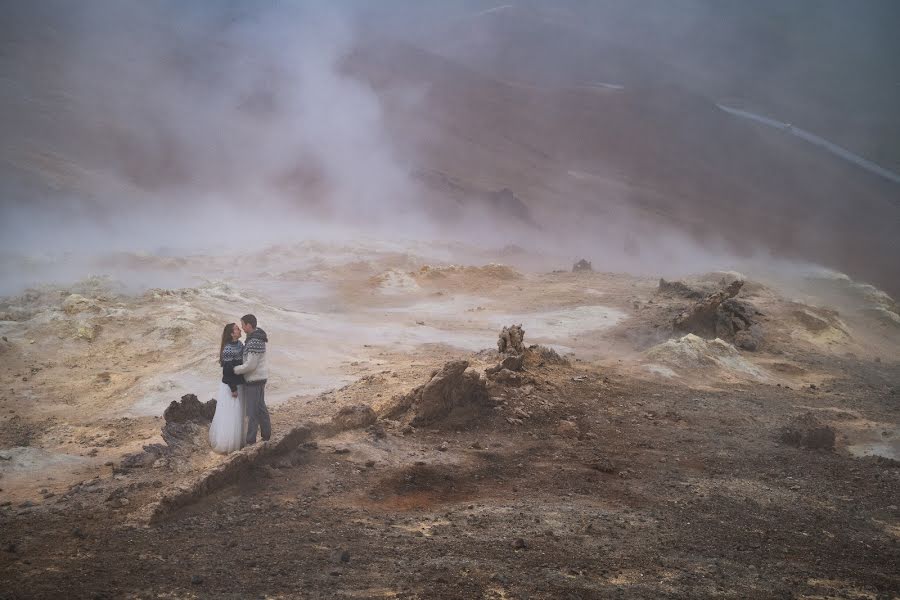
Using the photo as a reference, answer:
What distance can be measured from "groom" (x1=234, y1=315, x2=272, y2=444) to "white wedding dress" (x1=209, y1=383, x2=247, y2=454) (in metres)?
0.07

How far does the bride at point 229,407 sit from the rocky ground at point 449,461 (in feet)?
0.62

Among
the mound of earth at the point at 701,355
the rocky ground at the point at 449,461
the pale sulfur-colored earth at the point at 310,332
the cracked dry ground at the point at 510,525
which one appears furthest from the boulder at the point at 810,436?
the mound of earth at the point at 701,355

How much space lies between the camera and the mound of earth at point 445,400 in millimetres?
6957

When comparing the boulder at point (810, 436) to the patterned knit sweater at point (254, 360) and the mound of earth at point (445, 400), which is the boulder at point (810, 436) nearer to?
the mound of earth at point (445, 400)

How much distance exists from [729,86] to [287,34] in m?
27.8

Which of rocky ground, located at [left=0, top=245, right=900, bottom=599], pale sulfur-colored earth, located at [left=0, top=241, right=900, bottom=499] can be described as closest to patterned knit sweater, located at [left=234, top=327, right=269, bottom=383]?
rocky ground, located at [left=0, top=245, right=900, bottom=599]

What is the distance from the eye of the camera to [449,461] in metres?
6.11

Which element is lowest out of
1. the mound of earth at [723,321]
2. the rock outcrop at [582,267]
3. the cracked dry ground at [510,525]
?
the cracked dry ground at [510,525]

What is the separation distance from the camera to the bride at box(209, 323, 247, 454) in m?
5.39

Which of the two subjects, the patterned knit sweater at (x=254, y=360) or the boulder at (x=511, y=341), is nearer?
the patterned knit sweater at (x=254, y=360)

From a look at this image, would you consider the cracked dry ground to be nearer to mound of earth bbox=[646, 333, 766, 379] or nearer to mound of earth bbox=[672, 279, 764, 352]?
mound of earth bbox=[646, 333, 766, 379]

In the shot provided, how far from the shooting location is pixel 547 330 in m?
12.7

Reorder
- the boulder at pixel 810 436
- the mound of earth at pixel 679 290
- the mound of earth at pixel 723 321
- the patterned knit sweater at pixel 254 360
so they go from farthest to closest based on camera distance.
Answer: the mound of earth at pixel 679 290 → the mound of earth at pixel 723 321 → the boulder at pixel 810 436 → the patterned knit sweater at pixel 254 360

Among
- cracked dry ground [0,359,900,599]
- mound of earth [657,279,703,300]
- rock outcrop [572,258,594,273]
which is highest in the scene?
rock outcrop [572,258,594,273]
